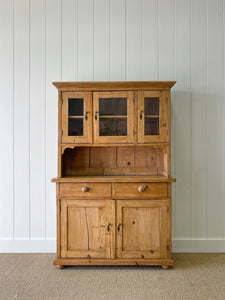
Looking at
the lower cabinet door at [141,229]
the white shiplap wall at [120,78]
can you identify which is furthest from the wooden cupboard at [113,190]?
the white shiplap wall at [120,78]

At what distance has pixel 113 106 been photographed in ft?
7.50

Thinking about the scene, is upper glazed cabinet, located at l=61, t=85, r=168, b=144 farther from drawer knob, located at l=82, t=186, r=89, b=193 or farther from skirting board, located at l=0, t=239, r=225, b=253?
skirting board, located at l=0, t=239, r=225, b=253

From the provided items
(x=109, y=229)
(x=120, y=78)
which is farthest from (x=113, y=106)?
(x=109, y=229)

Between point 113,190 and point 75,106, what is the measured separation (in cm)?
86

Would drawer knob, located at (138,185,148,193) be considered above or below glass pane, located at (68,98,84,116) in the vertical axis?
below

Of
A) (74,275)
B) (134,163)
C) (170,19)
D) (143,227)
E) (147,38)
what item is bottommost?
(74,275)

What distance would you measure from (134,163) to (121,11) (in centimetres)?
165

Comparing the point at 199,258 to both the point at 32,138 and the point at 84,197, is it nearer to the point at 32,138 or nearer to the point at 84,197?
the point at 84,197

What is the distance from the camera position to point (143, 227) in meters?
2.22

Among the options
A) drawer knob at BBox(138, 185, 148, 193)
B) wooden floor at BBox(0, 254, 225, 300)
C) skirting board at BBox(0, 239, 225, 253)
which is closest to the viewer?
wooden floor at BBox(0, 254, 225, 300)

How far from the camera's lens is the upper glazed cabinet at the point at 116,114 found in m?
2.27

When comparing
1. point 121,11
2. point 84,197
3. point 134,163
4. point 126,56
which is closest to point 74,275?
point 84,197

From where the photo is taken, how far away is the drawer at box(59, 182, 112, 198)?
7.27ft

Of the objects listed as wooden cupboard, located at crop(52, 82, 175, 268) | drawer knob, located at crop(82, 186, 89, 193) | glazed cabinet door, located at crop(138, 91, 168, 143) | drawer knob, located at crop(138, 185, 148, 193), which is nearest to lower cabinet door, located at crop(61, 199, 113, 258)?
wooden cupboard, located at crop(52, 82, 175, 268)
